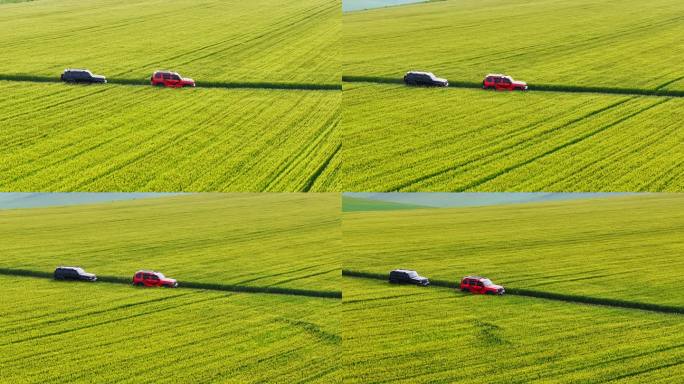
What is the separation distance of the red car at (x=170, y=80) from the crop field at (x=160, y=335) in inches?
238

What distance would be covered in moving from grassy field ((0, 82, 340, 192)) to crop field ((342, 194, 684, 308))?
189 cm

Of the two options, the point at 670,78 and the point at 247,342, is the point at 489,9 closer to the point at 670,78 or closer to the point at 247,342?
the point at 670,78

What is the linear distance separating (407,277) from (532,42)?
917cm

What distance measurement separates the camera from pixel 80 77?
21812 mm

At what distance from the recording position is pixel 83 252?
18.6 meters

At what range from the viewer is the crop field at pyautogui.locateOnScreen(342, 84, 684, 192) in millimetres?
18000

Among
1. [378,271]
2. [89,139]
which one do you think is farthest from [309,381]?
[89,139]

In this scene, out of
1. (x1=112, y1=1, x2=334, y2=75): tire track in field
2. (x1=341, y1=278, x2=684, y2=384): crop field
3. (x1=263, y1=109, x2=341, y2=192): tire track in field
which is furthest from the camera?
(x1=112, y1=1, x2=334, y2=75): tire track in field

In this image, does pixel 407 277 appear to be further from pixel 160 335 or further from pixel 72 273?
pixel 72 273

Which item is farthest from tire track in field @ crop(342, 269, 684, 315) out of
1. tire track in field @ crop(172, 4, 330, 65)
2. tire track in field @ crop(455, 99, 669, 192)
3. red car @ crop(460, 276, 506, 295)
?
tire track in field @ crop(172, 4, 330, 65)

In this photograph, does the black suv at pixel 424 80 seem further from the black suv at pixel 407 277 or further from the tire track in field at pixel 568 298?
the tire track in field at pixel 568 298

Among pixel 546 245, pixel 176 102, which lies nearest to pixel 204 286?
pixel 176 102

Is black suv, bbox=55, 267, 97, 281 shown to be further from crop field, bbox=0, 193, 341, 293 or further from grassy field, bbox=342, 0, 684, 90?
grassy field, bbox=342, 0, 684, 90

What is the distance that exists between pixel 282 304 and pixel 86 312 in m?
4.19
